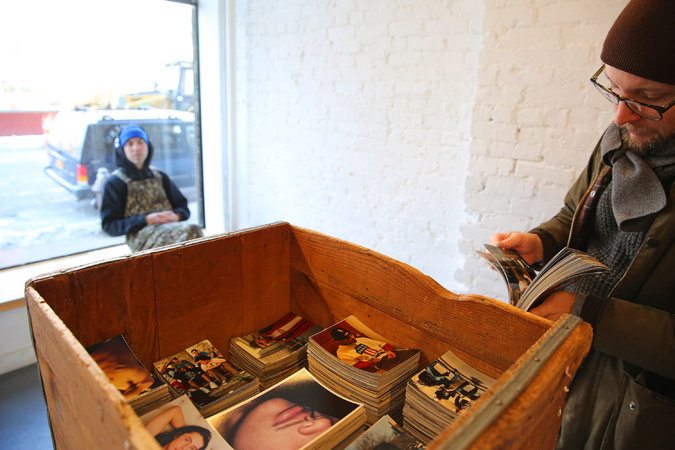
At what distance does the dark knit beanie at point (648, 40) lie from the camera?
0.84m

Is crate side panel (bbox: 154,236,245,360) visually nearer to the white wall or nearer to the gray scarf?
the gray scarf

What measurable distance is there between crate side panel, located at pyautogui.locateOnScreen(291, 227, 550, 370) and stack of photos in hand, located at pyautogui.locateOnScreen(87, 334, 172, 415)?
1.54 feet

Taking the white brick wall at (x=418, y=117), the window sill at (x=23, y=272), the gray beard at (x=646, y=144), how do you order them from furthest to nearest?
the window sill at (x=23, y=272) < the white brick wall at (x=418, y=117) < the gray beard at (x=646, y=144)

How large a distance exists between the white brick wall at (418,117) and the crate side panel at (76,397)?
1.78 m

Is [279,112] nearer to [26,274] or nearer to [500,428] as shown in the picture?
[26,274]

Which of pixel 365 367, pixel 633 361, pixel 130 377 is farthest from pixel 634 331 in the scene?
pixel 130 377

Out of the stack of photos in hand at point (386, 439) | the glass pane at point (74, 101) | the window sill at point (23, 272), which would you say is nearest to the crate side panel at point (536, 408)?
the stack of photos in hand at point (386, 439)

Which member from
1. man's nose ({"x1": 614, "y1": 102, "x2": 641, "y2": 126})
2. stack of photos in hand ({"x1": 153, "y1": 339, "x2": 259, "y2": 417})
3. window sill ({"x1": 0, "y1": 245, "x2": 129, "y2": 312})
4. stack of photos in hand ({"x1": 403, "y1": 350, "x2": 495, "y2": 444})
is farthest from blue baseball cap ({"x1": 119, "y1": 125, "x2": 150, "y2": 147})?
man's nose ({"x1": 614, "y1": 102, "x2": 641, "y2": 126})

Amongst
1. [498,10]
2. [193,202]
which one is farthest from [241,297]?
[193,202]

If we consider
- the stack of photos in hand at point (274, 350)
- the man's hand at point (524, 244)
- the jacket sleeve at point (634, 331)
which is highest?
the man's hand at point (524, 244)

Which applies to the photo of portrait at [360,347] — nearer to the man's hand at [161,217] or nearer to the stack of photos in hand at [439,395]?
the stack of photos in hand at [439,395]

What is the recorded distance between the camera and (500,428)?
0.50m

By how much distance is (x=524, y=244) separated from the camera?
3.89 feet

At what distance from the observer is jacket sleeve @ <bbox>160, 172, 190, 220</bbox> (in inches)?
112
